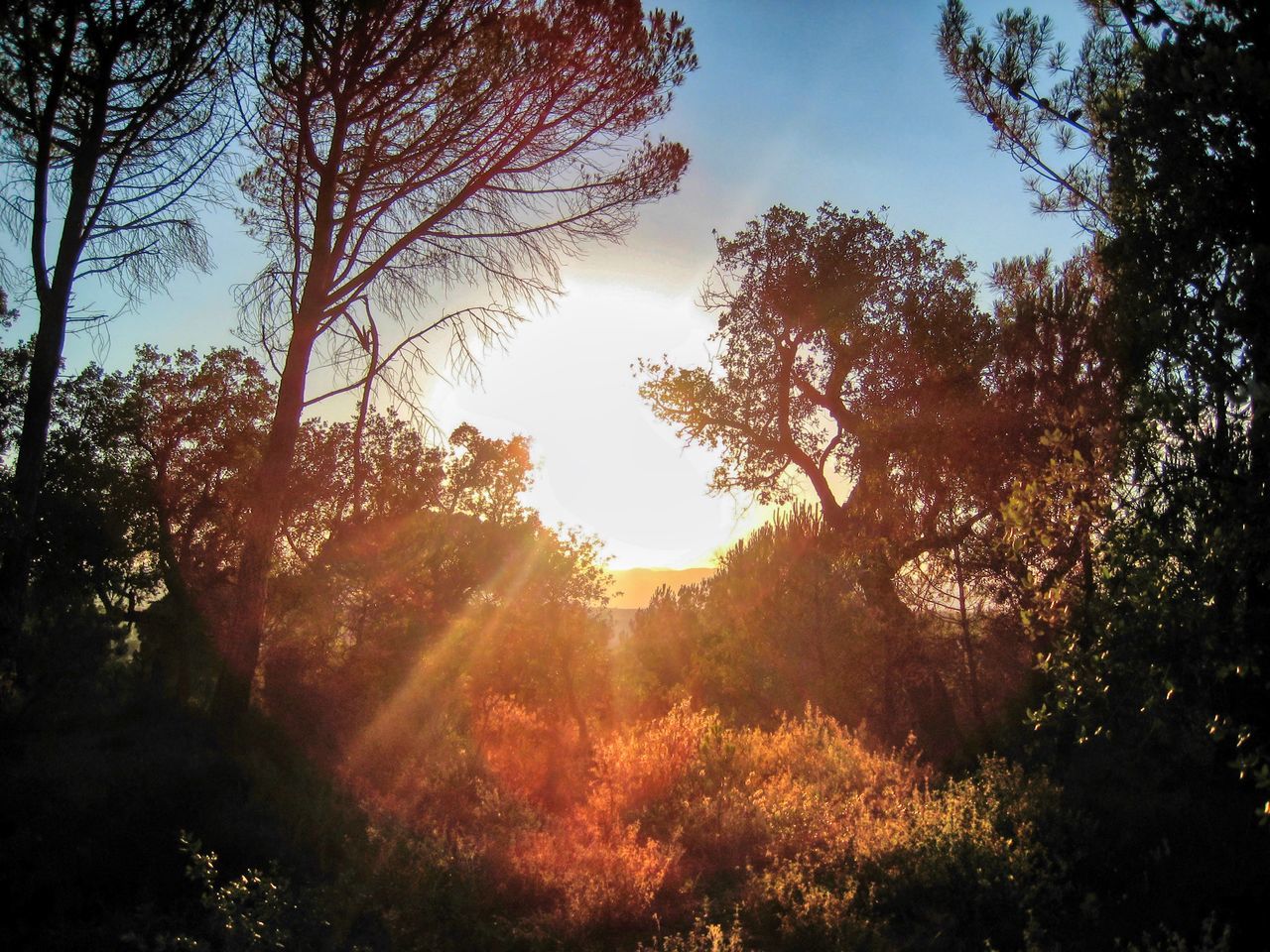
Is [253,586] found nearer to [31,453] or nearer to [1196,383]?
[31,453]

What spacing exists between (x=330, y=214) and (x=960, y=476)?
12455 millimetres

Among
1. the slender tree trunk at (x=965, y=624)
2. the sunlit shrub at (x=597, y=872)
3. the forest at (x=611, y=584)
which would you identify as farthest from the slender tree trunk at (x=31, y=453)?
the slender tree trunk at (x=965, y=624)

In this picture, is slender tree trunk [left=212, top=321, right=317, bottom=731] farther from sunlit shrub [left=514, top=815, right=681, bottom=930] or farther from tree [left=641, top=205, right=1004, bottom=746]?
tree [left=641, top=205, right=1004, bottom=746]

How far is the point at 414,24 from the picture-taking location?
1170cm

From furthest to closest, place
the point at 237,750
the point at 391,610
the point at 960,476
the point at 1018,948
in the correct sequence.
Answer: the point at 391,610 < the point at 960,476 < the point at 237,750 < the point at 1018,948

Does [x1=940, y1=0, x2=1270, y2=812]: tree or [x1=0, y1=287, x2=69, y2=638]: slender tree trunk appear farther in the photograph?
[x1=0, y1=287, x2=69, y2=638]: slender tree trunk

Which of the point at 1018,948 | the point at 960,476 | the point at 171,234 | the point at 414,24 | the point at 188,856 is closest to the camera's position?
the point at 1018,948

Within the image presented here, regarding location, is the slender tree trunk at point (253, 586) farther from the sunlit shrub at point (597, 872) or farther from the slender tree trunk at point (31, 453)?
the sunlit shrub at point (597, 872)

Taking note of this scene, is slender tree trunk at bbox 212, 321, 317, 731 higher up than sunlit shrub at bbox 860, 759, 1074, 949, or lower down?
higher up

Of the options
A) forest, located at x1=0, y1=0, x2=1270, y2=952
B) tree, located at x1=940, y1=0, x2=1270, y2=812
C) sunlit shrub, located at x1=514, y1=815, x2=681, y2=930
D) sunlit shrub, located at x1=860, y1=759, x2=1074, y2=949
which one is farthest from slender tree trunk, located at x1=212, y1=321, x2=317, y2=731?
tree, located at x1=940, y1=0, x2=1270, y2=812

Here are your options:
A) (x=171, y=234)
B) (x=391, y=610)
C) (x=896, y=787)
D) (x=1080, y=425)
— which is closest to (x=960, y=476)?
(x=896, y=787)

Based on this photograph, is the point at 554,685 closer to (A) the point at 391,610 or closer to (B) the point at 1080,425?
(A) the point at 391,610

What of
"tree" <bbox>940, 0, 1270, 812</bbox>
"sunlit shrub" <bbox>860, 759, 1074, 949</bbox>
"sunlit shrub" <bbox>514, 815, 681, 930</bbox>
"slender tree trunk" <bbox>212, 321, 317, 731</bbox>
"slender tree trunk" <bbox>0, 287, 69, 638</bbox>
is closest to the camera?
"tree" <bbox>940, 0, 1270, 812</bbox>

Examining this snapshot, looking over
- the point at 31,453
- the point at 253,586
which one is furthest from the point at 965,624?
the point at 31,453
